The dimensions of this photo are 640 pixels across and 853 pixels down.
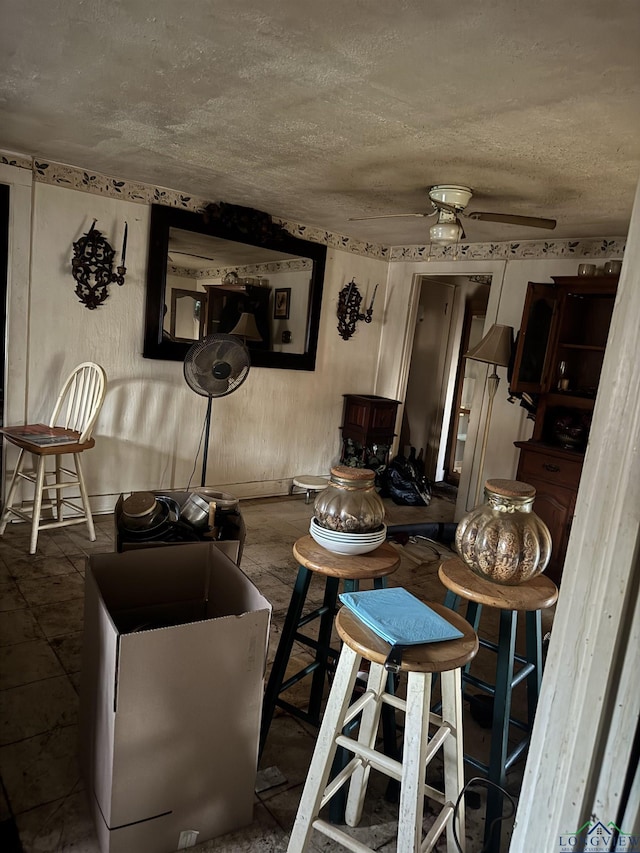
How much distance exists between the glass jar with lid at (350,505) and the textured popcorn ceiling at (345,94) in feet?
4.15

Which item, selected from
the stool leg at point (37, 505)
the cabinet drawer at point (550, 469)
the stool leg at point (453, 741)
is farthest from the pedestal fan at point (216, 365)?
the stool leg at point (453, 741)

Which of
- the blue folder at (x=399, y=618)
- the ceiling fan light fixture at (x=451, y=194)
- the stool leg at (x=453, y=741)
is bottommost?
the stool leg at (x=453, y=741)

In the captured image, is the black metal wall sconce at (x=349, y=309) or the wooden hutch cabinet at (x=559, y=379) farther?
the black metal wall sconce at (x=349, y=309)

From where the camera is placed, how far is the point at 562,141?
225cm

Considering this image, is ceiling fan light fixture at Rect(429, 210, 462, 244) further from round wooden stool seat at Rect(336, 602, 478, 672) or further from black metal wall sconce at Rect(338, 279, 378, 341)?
round wooden stool seat at Rect(336, 602, 478, 672)

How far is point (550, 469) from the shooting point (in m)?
3.61

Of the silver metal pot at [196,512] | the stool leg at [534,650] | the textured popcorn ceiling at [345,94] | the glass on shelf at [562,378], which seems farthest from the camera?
the glass on shelf at [562,378]

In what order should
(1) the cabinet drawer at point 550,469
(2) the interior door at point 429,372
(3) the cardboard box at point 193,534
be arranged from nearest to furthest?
(3) the cardboard box at point 193,534
(1) the cabinet drawer at point 550,469
(2) the interior door at point 429,372

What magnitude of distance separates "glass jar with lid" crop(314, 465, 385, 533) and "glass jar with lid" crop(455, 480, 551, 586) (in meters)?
0.28

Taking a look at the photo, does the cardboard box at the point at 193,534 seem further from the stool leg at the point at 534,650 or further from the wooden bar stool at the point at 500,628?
the stool leg at the point at 534,650

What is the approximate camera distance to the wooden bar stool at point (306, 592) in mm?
1567

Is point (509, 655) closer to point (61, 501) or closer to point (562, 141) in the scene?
point (562, 141)

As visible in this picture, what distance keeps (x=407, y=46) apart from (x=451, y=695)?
71.6 inches

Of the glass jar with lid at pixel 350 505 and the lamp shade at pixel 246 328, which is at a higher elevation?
the lamp shade at pixel 246 328
